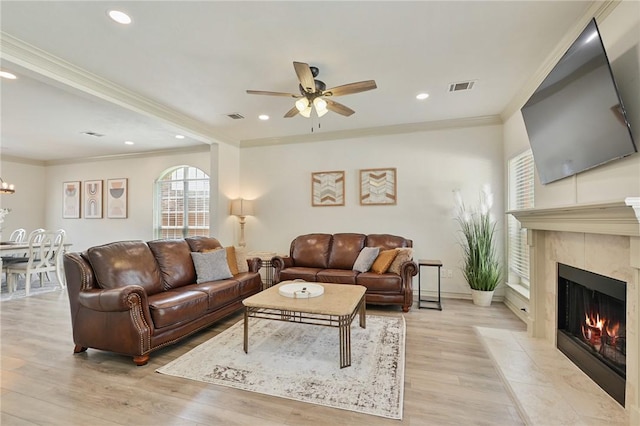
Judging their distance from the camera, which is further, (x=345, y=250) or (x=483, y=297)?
(x=345, y=250)

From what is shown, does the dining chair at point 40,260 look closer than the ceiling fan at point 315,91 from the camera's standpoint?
No

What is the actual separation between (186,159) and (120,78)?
318 centimetres

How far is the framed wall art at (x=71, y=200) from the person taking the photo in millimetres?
7207

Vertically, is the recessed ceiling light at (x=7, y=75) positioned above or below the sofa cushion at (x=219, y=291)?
above

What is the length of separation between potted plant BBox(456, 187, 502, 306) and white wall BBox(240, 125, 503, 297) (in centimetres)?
26

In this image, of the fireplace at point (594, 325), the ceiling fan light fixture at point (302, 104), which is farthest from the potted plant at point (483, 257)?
the ceiling fan light fixture at point (302, 104)

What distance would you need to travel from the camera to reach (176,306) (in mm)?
2715

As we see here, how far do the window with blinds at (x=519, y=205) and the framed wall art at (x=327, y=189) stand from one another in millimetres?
2562

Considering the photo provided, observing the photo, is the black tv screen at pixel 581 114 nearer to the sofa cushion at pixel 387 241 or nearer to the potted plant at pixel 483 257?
the potted plant at pixel 483 257

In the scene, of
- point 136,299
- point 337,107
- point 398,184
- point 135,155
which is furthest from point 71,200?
point 398,184

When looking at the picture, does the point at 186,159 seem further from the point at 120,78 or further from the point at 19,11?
the point at 19,11

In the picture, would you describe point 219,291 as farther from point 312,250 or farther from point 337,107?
point 337,107

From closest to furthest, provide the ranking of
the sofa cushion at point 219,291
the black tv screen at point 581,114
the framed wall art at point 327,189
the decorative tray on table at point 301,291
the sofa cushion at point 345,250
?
1. the black tv screen at point 581,114
2. the decorative tray on table at point 301,291
3. the sofa cushion at point 219,291
4. the sofa cushion at point 345,250
5. the framed wall art at point 327,189

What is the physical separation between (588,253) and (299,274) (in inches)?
124
